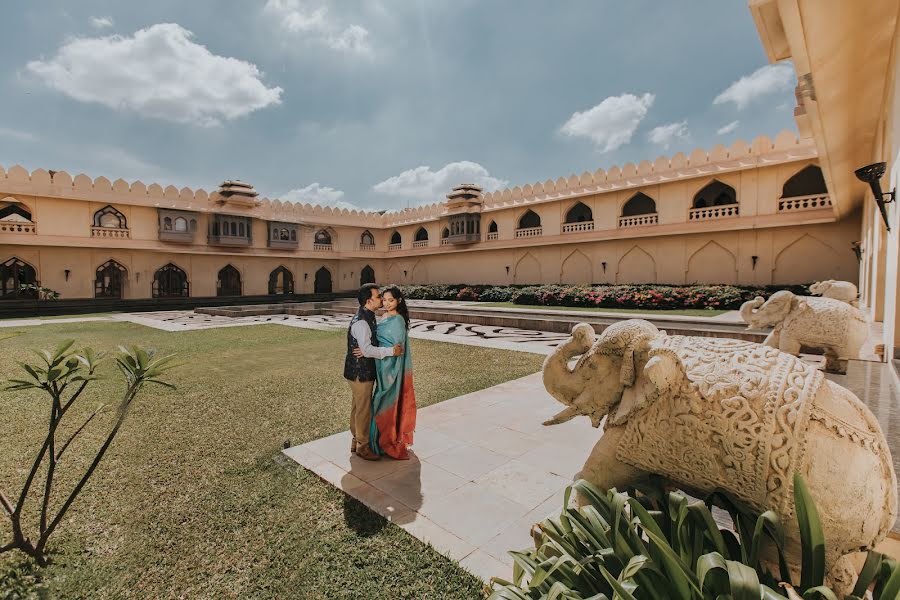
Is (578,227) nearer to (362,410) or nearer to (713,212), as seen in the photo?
(713,212)

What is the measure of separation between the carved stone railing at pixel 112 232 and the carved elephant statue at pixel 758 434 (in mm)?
24268

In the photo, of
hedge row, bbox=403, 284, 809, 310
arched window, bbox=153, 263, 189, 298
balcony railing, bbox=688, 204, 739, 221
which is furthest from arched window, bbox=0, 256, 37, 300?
balcony railing, bbox=688, 204, 739, 221

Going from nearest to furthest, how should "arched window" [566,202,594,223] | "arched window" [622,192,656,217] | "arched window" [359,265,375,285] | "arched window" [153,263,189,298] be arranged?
"arched window" [622,192,656,217]
"arched window" [566,202,594,223]
"arched window" [153,263,189,298]
"arched window" [359,265,375,285]

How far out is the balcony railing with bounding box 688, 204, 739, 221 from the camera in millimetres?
16062

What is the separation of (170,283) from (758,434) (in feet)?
86.4

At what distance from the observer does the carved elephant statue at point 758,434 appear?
1.32 m

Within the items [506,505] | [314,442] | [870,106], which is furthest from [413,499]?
[870,106]

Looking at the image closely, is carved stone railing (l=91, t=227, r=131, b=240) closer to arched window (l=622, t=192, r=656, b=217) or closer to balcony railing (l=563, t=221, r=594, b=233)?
balcony railing (l=563, t=221, r=594, b=233)

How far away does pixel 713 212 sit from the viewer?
16594 millimetres

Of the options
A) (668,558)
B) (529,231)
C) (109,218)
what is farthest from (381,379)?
(109,218)

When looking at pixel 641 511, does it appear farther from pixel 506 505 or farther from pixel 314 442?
pixel 314 442

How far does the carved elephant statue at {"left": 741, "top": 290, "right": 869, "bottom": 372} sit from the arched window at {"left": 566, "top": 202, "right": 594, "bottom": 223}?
17.3 meters

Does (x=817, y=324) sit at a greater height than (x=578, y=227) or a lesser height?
lesser

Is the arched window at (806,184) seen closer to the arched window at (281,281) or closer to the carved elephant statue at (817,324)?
the carved elephant statue at (817,324)
